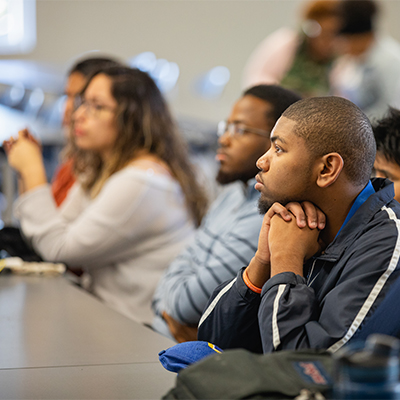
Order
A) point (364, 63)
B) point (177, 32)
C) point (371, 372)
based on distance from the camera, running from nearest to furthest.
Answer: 1. point (371, 372)
2. point (364, 63)
3. point (177, 32)

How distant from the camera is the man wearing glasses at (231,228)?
1.24m

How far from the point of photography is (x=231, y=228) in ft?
4.43

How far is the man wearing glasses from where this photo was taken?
4.07 feet

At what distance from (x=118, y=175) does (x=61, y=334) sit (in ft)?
2.65

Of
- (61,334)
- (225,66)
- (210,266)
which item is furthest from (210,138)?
(61,334)

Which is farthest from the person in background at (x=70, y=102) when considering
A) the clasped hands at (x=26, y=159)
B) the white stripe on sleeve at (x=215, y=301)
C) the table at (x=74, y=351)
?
the white stripe on sleeve at (x=215, y=301)

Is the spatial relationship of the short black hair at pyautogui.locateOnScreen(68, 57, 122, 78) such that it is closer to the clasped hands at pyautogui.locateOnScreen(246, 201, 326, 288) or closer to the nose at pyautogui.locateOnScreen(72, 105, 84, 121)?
the nose at pyautogui.locateOnScreen(72, 105, 84, 121)

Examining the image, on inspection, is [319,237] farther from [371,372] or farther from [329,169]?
[371,372]

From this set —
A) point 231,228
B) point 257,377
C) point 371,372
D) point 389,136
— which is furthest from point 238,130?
point 371,372

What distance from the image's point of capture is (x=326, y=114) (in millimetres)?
812

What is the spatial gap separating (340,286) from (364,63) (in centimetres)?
226

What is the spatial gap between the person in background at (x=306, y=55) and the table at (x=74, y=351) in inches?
72.4

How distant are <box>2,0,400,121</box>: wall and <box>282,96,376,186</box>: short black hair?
3.43m

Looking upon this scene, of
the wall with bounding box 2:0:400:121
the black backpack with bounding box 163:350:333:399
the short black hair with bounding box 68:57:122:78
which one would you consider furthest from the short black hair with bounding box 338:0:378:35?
the black backpack with bounding box 163:350:333:399
